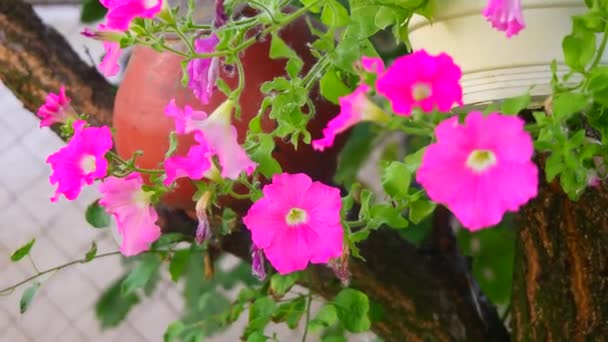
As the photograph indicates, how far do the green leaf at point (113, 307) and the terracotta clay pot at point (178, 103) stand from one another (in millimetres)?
468

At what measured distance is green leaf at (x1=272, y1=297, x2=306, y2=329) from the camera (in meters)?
0.98

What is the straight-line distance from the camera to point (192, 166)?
1.73ft

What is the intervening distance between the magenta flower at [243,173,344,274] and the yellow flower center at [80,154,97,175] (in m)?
0.12

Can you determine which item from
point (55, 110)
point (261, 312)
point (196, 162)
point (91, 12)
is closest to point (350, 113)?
point (196, 162)

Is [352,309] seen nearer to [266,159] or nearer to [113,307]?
[266,159]

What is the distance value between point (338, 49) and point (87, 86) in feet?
2.14

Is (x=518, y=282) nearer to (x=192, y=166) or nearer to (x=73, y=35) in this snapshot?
(x=192, y=166)

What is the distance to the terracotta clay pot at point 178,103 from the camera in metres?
0.86

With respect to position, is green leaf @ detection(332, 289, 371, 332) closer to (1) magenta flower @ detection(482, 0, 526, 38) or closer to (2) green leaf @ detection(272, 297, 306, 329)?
(2) green leaf @ detection(272, 297, 306, 329)

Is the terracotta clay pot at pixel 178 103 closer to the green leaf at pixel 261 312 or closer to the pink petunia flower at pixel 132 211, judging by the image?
the green leaf at pixel 261 312

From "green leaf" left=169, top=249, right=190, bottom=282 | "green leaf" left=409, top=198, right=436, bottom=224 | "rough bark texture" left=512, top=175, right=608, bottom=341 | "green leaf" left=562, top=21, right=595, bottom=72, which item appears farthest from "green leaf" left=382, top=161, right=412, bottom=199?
"green leaf" left=169, top=249, right=190, bottom=282

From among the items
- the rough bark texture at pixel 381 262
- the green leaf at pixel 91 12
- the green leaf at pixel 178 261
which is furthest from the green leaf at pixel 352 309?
the green leaf at pixel 91 12

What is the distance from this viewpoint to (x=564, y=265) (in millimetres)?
796

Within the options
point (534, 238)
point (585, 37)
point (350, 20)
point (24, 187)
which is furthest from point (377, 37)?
point (24, 187)
